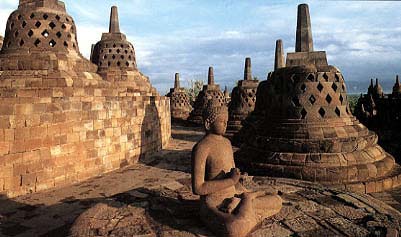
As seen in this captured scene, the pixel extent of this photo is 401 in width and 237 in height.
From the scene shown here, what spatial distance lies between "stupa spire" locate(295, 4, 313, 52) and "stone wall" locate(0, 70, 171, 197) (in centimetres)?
536

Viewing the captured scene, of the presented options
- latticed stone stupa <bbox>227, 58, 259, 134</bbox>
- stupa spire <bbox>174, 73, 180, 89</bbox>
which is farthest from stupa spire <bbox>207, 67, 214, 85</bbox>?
latticed stone stupa <bbox>227, 58, 259, 134</bbox>

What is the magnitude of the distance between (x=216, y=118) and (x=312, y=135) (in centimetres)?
443

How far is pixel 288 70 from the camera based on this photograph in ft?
26.0

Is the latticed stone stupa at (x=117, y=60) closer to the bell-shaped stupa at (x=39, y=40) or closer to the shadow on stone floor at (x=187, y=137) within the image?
the shadow on stone floor at (x=187, y=137)

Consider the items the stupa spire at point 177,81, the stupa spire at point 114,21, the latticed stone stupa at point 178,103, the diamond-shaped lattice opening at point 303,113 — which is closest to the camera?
the diamond-shaped lattice opening at point 303,113

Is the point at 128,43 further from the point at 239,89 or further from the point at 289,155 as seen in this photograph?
the point at 289,155

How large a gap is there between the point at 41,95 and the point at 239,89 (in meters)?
9.99

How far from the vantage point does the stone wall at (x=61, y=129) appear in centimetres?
598

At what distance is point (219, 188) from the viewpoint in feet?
10.9

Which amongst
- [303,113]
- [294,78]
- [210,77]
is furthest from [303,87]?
[210,77]

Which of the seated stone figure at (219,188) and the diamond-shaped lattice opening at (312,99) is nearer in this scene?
the seated stone figure at (219,188)

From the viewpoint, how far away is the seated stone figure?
10.3ft

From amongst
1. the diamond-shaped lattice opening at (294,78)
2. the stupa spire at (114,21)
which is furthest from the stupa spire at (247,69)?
the diamond-shaped lattice opening at (294,78)

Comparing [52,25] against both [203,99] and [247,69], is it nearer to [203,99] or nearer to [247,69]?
[247,69]
